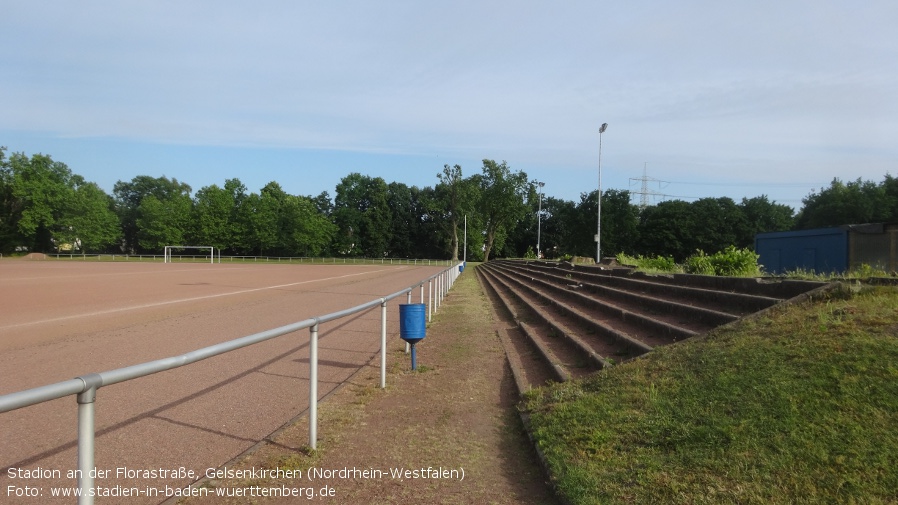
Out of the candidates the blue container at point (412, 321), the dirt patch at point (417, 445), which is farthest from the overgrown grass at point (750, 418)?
the blue container at point (412, 321)

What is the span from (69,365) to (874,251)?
15.8 meters

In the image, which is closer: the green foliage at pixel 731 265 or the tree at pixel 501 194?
the green foliage at pixel 731 265

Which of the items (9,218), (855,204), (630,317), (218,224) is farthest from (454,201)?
(630,317)

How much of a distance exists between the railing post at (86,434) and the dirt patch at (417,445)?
4.52 ft

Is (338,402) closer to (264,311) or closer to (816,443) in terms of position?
(816,443)

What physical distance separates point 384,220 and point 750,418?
86.1 m

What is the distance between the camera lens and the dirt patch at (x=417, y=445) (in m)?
4.10

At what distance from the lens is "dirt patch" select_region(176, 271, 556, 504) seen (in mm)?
4098

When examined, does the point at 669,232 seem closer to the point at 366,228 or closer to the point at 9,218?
the point at 366,228

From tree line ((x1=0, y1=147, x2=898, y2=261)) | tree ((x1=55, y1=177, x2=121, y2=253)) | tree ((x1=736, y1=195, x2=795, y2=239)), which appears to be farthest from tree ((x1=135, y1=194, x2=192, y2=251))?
tree ((x1=736, y1=195, x2=795, y2=239))

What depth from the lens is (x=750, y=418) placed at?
4.11m

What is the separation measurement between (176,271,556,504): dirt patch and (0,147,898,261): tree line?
190ft

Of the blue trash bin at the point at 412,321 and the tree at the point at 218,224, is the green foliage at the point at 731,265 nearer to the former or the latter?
the blue trash bin at the point at 412,321

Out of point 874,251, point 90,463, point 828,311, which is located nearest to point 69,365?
point 90,463
